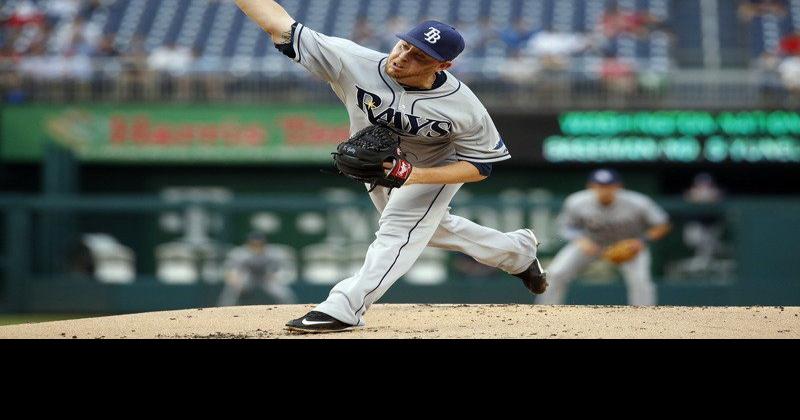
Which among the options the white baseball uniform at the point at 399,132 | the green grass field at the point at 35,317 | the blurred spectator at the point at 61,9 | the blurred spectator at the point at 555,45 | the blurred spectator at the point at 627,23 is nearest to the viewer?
the white baseball uniform at the point at 399,132

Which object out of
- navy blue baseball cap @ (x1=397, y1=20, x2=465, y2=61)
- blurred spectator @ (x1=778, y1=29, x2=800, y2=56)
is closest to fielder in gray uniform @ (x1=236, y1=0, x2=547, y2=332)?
navy blue baseball cap @ (x1=397, y1=20, x2=465, y2=61)

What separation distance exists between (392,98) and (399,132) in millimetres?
203

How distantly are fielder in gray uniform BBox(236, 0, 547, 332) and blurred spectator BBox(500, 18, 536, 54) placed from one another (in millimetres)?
11858

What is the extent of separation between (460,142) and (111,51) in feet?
41.6

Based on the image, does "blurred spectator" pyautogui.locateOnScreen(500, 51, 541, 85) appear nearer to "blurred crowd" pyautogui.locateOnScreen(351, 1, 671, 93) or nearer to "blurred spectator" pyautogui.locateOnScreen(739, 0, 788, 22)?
"blurred crowd" pyautogui.locateOnScreen(351, 1, 671, 93)

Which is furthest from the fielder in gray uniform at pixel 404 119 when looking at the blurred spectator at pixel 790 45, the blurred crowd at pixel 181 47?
the blurred spectator at pixel 790 45

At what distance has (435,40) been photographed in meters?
5.27

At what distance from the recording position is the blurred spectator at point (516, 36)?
1756 cm

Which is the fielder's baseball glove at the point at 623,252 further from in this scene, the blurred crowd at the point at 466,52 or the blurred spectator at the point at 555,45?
the blurred spectator at the point at 555,45

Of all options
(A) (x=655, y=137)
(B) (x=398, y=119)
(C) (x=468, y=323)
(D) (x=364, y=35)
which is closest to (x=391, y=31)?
(D) (x=364, y=35)

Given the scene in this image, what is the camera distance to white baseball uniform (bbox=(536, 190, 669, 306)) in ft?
36.1

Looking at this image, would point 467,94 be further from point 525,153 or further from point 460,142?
point 525,153

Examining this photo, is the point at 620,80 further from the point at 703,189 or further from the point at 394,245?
the point at 394,245

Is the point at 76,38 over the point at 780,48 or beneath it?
beneath
